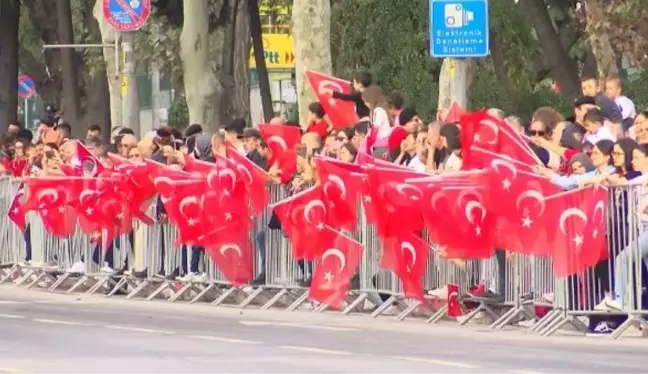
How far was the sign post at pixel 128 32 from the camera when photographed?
27.2 m

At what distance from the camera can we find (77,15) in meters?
52.6

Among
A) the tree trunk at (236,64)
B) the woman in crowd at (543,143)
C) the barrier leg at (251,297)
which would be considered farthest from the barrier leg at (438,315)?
the tree trunk at (236,64)

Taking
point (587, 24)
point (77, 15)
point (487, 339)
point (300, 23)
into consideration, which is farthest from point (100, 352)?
point (77, 15)

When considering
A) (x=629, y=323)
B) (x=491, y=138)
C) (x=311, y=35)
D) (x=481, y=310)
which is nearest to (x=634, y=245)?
(x=629, y=323)

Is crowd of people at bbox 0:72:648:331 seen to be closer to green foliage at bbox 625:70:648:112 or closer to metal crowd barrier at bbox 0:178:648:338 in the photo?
metal crowd barrier at bbox 0:178:648:338

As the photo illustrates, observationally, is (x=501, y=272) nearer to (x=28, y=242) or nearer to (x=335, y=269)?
(x=335, y=269)

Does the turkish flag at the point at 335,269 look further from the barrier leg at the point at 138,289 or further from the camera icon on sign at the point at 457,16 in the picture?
the barrier leg at the point at 138,289

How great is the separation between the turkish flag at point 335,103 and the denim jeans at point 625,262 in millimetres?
4856

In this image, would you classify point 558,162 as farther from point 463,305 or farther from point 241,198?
point 241,198

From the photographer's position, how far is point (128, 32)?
2855 cm

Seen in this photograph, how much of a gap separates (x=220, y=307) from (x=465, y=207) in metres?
4.08

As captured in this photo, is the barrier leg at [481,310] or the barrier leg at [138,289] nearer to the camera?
the barrier leg at [481,310]

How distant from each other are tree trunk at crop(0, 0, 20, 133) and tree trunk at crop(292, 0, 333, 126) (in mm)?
17715

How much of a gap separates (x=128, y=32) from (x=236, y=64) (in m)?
16.9
